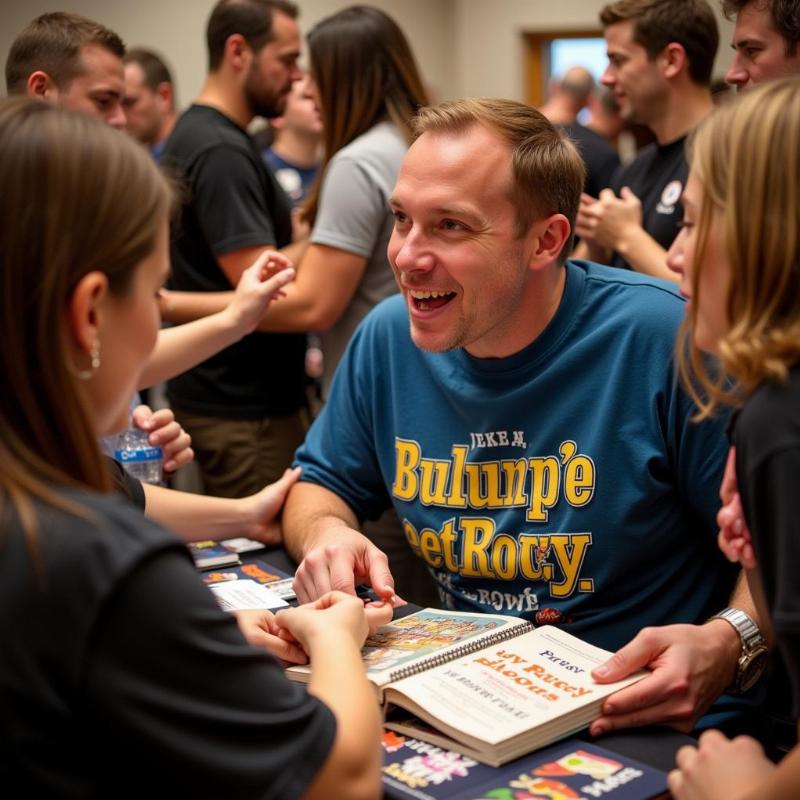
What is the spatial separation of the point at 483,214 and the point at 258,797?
4.02 feet

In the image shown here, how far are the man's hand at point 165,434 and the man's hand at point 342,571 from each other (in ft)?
1.77

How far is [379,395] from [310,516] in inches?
11.3

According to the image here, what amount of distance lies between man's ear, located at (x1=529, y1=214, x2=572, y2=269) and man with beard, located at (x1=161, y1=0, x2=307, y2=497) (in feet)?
4.32

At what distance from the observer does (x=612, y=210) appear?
3115 mm

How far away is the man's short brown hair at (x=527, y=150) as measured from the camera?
195 cm

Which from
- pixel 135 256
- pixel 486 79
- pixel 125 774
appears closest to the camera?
pixel 125 774

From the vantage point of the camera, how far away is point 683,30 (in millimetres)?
3441

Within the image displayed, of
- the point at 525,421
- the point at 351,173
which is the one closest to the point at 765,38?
the point at 351,173

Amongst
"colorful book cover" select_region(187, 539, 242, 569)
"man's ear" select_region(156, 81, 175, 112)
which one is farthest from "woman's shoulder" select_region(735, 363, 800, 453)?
"man's ear" select_region(156, 81, 175, 112)

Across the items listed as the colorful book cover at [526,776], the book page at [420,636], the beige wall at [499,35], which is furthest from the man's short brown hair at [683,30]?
the beige wall at [499,35]

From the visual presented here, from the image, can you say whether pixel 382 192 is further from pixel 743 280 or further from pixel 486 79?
pixel 486 79

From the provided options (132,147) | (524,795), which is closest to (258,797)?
(524,795)

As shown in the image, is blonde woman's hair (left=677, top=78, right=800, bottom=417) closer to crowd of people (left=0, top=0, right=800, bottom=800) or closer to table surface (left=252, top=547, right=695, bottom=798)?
crowd of people (left=0, top=0, right=800, bottom=800)

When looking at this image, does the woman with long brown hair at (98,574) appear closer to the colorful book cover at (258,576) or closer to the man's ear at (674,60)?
the colorful book cover at (258,576)
